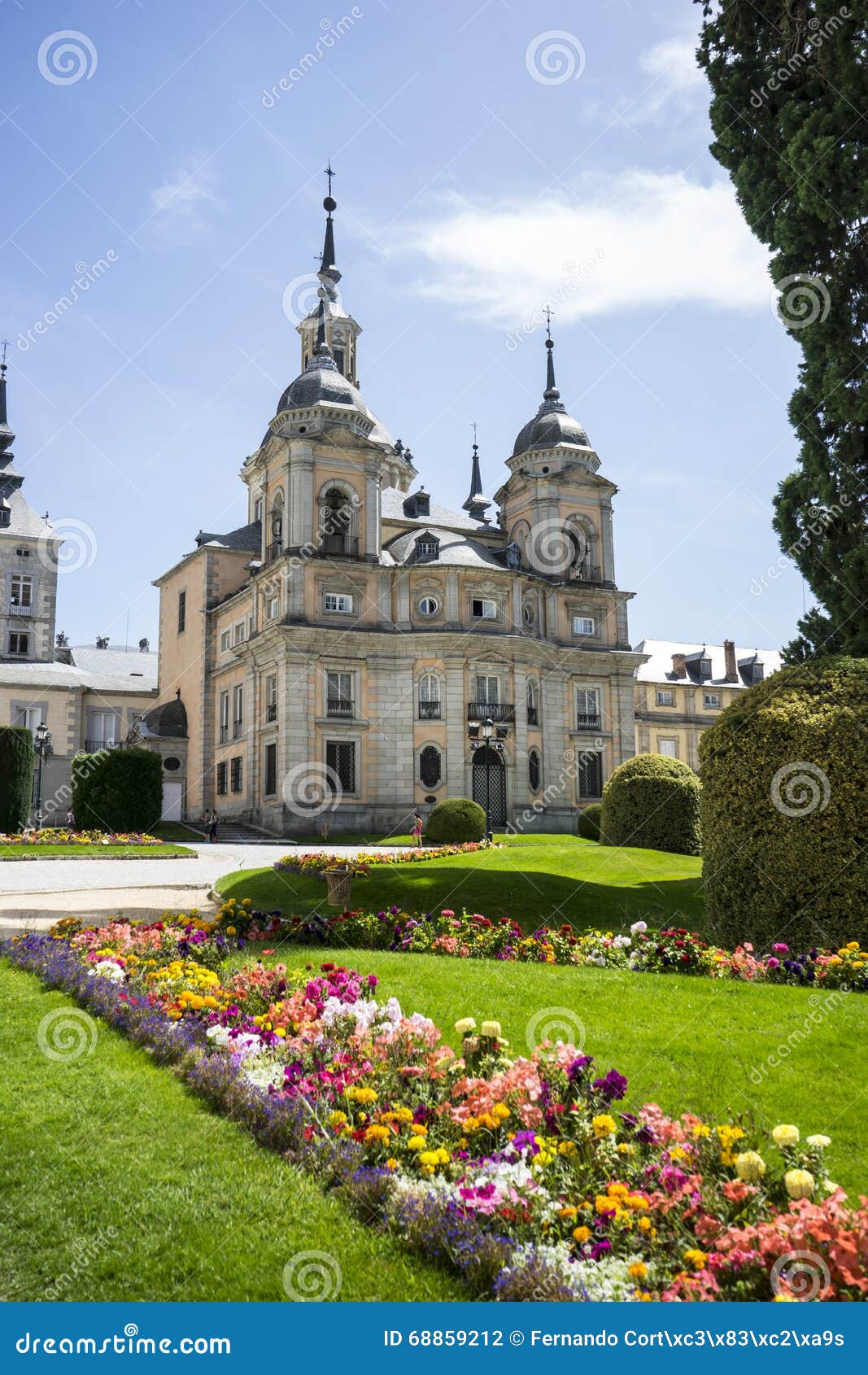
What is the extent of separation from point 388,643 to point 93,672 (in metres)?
28.7

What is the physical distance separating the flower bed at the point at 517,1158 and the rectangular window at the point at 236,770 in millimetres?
38919

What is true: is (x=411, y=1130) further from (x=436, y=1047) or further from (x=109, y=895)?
(x=109, y=895)

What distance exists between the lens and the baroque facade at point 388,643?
42.3 m

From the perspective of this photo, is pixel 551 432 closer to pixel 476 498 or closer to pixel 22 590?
pixel 476 498

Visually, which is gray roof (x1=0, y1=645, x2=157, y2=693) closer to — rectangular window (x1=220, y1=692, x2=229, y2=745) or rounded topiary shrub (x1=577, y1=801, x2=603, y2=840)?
rectangular window (x1=220, y1=692, x2=229, y2=745)

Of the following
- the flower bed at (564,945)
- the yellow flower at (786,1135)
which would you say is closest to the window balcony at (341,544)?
the flower bed at (564,945)

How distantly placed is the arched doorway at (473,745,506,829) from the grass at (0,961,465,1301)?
36882 millimetres

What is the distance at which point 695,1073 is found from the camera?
6.28 m

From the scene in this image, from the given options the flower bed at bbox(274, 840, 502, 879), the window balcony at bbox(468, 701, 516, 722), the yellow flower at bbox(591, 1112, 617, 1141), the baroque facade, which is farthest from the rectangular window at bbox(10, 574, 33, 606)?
the yellow flower at bbox(591, 1112, 617, 1141)

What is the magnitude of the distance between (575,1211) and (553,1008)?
3550 millimetres

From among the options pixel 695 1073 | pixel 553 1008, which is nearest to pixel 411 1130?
pixel 695 1073

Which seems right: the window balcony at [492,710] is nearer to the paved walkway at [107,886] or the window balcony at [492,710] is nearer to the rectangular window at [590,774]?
the rectangular window at [590,774]

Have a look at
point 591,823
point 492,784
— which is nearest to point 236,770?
point 492,784

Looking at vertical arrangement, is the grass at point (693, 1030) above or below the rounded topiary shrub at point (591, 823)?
below
